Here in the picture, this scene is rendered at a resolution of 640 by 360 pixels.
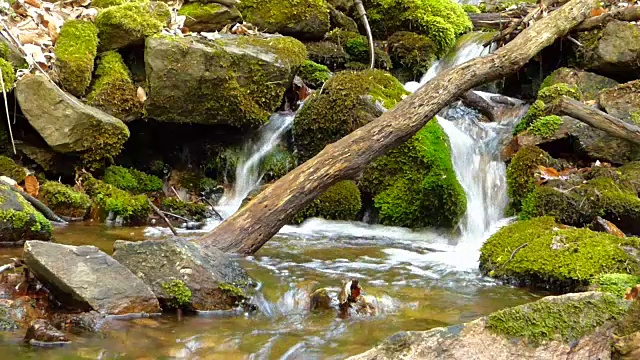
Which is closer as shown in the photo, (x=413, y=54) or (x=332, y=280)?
(x=332, y=280)

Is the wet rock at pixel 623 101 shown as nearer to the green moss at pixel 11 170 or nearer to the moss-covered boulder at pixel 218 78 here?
the moss-covered boulder at pixel 218 78

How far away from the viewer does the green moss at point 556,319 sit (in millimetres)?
2561

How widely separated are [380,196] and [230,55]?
267cm

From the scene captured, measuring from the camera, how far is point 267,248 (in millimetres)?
6133

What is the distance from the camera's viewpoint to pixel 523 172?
7332mm

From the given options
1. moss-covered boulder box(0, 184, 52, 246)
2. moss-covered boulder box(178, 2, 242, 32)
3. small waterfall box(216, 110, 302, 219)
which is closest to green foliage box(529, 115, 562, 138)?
small waterfall box(216, 110, 302, 219)

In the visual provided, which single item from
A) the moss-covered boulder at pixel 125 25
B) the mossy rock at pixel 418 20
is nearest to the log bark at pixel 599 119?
the mossy rock at pixel 418 20

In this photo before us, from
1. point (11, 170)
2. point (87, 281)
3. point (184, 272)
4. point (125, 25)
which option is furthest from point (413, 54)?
point (87, 281)

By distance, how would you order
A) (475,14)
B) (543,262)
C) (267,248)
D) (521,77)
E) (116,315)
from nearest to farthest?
(116,315)
(543,262)
(267,248)
(521,77)
(475,14)

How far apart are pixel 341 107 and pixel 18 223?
13.7ft

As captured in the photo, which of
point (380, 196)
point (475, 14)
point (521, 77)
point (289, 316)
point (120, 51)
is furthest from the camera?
point (475, 14)

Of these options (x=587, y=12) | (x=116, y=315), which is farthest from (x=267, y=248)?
(x=587, y=12)

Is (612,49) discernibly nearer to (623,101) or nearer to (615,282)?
(623,101)

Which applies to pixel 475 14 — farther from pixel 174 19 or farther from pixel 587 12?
pixel 174 19
